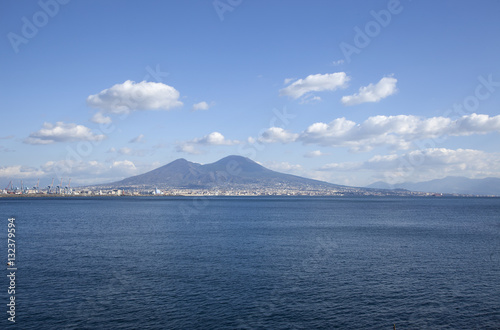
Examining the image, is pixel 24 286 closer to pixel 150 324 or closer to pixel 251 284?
pixel 150 324

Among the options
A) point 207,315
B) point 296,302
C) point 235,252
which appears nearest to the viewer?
point 207,315

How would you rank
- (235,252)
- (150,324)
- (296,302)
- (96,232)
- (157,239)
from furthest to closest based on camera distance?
(96,232)
(157,239)
(235,252)
(296,302)
(150,324)

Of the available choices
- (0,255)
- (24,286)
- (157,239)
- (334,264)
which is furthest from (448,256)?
(0,255)

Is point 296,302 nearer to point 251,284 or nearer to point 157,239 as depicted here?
point 251,284

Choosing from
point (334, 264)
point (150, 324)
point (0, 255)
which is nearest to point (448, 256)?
point (334, 264)

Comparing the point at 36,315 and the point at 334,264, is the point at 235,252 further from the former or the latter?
the point at 36,315

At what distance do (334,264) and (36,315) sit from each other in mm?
34694

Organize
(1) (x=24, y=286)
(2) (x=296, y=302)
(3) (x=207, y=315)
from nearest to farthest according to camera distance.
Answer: (3) (x=207, y=315) → (2) (x=296, y=302) → (1) (x=24, y=286)

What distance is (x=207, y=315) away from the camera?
1172 inches

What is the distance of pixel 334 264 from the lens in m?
47.7

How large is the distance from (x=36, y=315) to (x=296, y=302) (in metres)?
22.5

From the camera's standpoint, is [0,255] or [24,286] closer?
[24,286]

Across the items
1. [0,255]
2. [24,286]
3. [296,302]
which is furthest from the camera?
[0,255]

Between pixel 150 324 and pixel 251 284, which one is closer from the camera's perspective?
pixel 150 324
